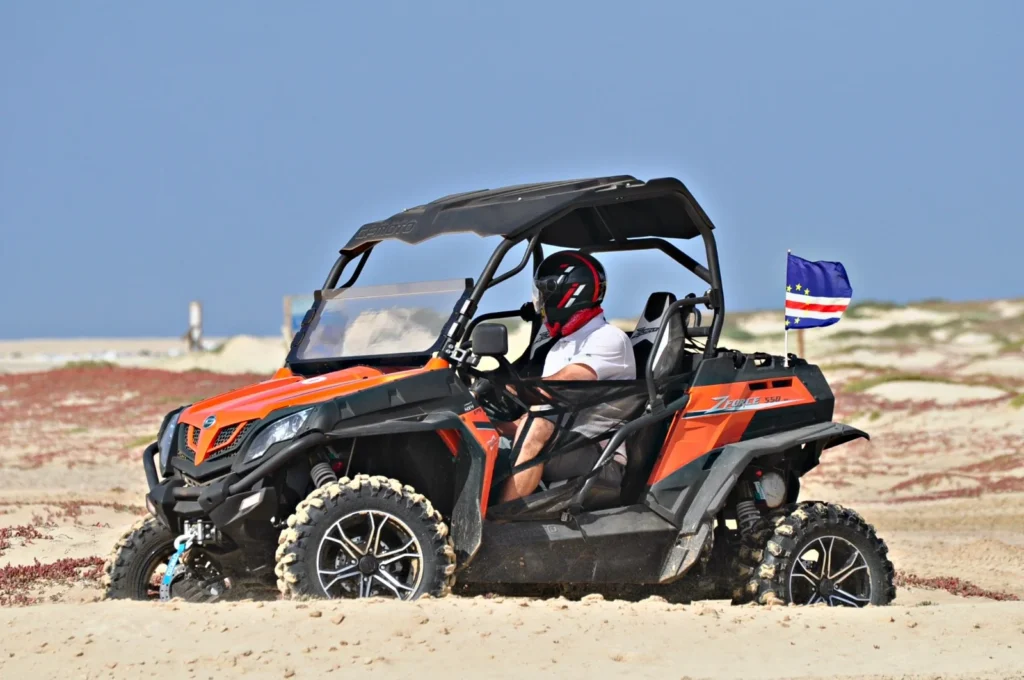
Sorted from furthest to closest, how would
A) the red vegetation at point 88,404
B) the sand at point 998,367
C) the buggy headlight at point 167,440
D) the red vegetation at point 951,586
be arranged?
the sand at point 998,367 < the red vegetation at point 88,404 < the red vegetation at point 951,586 < the buggy headlight at point 167,440

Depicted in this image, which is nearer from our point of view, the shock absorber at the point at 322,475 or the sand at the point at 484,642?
the sand at the point at 484,642

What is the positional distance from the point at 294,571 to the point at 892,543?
7962 millimetres

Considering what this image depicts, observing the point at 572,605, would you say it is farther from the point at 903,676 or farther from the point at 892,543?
the point at 892,543

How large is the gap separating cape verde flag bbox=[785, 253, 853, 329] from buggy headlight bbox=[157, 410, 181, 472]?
157 inches

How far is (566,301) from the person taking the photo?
8.06 meters

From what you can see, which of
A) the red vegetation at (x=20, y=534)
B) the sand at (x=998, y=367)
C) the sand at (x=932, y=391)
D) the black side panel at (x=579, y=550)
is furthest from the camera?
the sand at (x=998, y=367)

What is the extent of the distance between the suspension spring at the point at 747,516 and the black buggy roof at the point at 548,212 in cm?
166

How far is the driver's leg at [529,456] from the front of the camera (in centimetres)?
771

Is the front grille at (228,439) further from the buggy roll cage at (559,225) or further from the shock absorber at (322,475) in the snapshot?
the buggy roll cage at (559,225)

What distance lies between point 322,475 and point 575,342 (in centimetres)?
172

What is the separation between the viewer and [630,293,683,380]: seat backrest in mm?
8242

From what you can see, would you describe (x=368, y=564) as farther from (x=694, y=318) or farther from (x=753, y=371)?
(x=694, y=318)

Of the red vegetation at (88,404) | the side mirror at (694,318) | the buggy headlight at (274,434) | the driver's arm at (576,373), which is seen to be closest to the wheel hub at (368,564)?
the buggy headlight at (274,434)

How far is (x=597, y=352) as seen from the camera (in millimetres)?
7996
